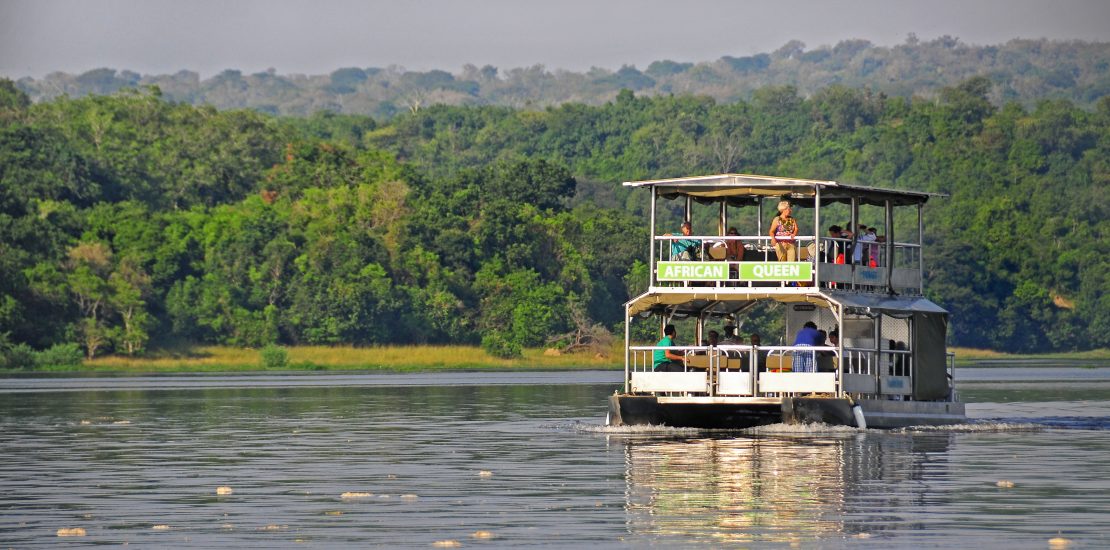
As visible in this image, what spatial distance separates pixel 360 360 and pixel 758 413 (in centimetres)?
6216

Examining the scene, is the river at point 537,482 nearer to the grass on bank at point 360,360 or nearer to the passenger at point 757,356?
the passenger at point 757,356

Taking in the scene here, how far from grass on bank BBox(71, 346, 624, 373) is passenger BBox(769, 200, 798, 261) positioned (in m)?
58.6

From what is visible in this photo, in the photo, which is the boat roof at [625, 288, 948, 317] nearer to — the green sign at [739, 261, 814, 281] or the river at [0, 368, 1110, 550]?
the green sign at [739, 261, 814, 281]

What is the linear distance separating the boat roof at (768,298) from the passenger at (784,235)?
0.79 m

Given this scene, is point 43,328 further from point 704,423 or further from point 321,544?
point 321,544

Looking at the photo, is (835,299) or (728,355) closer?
(835,299)

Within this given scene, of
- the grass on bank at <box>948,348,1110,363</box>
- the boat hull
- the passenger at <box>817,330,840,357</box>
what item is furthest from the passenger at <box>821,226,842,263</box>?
the grass on bank at <box>948,348,1110,363</box>

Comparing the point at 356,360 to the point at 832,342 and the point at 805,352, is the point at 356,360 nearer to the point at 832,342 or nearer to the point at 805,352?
the point at 832,342

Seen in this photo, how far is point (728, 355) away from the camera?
113 ft

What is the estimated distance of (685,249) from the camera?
111 ft

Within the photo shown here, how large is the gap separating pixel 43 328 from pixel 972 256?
56031 millimetres

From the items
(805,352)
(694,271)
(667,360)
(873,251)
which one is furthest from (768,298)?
(873,251)

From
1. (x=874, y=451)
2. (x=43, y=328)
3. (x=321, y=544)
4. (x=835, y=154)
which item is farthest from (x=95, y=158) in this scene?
(x=321, y=544)

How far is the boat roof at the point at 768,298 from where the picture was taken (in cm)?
3222
